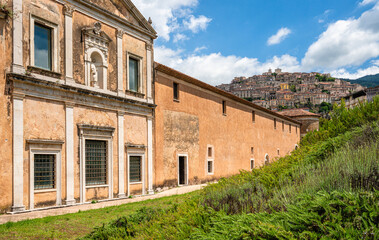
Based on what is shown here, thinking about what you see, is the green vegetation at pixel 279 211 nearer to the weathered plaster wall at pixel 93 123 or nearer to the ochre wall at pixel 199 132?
the weathered plaster wall at pixel 93 123

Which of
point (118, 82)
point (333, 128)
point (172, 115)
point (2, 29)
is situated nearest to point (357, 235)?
point (333, 128)

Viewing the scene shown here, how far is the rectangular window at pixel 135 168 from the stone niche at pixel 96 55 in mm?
4137

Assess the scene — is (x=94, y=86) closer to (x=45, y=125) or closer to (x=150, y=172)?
(x=45, y=125)

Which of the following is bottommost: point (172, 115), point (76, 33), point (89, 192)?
point (89, 192)

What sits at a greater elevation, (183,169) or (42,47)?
(42,47)

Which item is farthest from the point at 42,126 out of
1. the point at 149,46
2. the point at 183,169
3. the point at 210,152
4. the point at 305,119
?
the point at 305,119

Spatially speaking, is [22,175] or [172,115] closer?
[22,175]

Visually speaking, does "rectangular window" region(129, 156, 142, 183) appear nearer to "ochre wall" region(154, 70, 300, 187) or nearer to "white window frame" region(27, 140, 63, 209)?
"ochre wall" region(154, 70, 300, 187)

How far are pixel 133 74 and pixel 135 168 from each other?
16.8 feet

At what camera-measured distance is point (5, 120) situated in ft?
38.2

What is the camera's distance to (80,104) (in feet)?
47.9

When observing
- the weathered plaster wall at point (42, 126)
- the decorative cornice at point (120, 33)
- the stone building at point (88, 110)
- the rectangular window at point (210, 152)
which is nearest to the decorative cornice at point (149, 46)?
the stone building at point (88, 110)

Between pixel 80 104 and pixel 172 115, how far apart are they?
7.26 meters

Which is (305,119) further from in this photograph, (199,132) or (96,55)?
(96,55)
